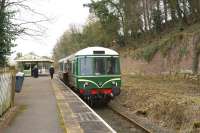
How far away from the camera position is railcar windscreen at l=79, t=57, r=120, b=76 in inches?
928

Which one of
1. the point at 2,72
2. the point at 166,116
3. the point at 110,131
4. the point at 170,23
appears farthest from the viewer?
the point at 170,23

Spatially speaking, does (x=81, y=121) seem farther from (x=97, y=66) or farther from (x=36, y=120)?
(x=97, y=66)

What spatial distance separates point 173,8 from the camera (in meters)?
45.1

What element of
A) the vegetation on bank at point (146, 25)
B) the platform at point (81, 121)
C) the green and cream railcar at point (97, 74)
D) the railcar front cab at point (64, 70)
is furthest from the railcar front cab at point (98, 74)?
the railcar front cab at point (64, 70)

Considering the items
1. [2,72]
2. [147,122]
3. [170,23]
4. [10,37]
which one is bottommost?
[147,122]

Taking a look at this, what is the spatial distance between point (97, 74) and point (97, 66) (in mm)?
476

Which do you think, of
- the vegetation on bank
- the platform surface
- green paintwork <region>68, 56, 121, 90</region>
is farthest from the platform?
the vegetation on bank

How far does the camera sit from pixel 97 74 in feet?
76.9

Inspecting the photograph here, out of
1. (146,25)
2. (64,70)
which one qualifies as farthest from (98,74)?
(146,25)

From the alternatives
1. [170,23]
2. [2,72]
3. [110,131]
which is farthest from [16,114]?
[170,23]

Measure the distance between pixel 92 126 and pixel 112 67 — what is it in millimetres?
10610

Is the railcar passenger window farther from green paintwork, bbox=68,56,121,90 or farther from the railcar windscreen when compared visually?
green paintwork, bbox=68,56,121,90

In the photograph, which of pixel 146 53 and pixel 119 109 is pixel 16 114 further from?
pixel 146 53

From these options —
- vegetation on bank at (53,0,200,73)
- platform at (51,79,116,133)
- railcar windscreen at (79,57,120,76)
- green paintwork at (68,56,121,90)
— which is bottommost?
platform at (51,79,116,133)
